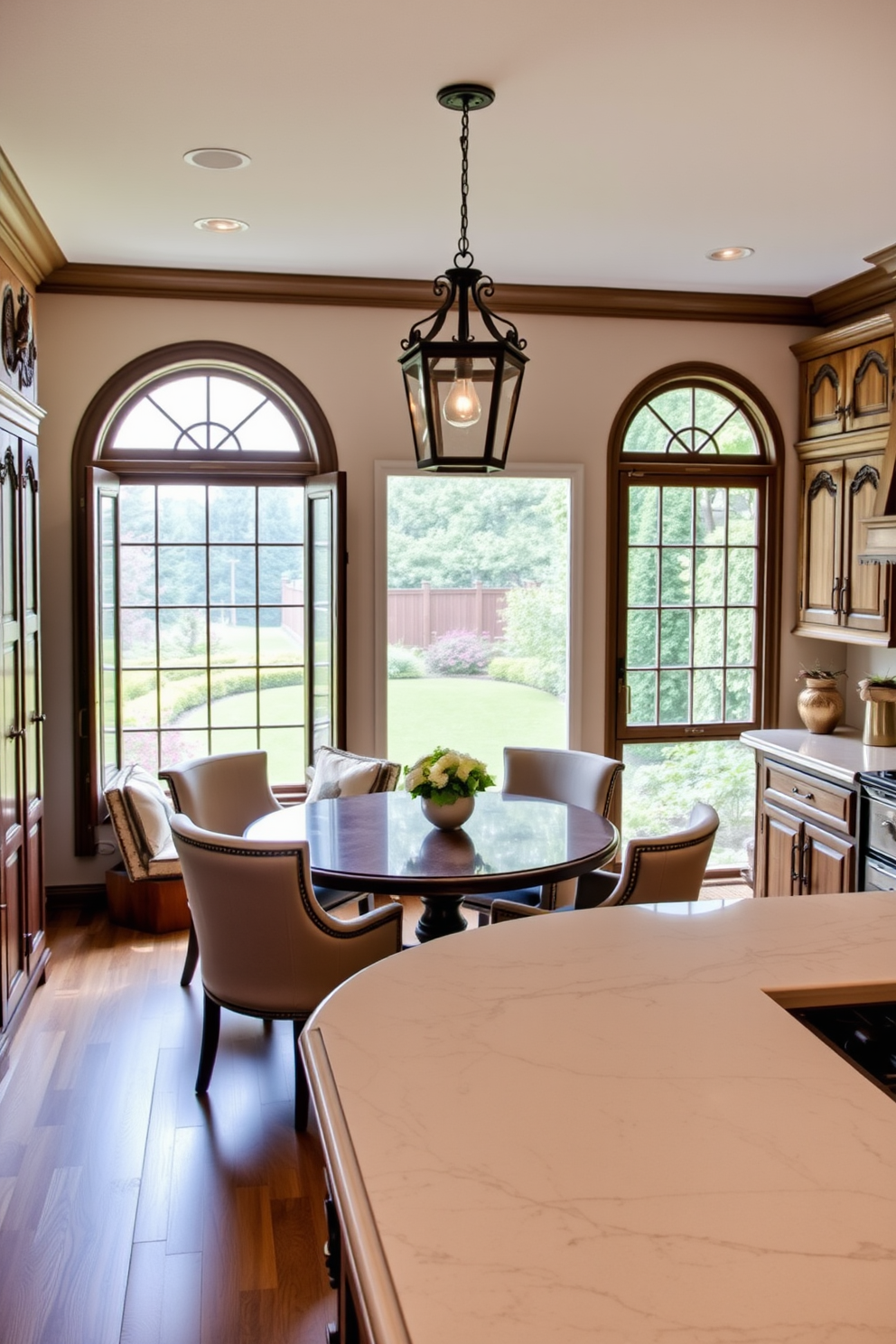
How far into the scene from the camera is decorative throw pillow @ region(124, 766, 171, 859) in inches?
180

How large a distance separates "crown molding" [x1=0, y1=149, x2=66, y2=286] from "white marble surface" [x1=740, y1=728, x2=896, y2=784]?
11.4ft

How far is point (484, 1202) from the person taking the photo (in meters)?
1.03

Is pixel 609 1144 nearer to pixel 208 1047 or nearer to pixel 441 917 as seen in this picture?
pixel 208 1047

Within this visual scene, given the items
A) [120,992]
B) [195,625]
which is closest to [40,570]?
[195,625]

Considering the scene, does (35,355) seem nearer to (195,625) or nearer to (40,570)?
(40,570)

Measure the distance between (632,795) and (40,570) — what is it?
3.01 m

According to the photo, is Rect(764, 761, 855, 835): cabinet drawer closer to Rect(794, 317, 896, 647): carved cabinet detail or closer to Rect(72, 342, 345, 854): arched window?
Rect(794, 317, 896, 647): carved cabinet detail

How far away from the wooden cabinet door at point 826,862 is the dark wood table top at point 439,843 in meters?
0.99

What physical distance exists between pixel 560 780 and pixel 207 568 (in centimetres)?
197

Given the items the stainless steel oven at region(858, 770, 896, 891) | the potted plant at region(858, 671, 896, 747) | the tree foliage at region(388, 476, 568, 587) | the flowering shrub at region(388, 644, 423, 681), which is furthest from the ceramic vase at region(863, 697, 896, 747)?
the flowering shrub at region(388, 644, 423, 681)

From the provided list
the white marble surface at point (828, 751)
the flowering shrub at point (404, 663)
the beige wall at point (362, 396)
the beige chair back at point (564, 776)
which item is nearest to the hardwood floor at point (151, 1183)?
the beige chair back at point (564, 776)

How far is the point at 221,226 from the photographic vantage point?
13.5 ft

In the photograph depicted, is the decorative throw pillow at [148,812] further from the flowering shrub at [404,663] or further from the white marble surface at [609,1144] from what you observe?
the flowering shrub at [404,663]

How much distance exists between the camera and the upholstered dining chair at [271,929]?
9.63ft
